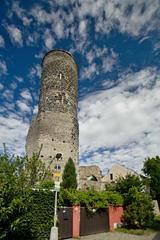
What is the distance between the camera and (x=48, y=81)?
30.9 m

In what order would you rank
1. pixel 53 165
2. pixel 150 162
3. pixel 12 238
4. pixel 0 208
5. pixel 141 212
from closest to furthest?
pixel 0 208 → pixel 12 238 → pixel 141 212 → pixel 53 165 → pixel 150 162

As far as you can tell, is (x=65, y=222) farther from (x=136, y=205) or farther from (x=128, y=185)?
(x=128, y=185)

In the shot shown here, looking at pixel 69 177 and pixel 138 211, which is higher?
pixel 69 177

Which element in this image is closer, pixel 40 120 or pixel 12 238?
pixel 12 238

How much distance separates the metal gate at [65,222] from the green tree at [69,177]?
410 inches

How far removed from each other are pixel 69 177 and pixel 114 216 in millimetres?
8586

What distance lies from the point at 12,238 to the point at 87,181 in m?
23.0

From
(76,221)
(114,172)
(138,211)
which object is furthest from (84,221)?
(114,172)

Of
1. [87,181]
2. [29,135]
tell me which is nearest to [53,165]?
[29,135]

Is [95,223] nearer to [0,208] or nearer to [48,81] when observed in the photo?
[0,208]

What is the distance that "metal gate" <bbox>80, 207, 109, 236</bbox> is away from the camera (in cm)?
1541

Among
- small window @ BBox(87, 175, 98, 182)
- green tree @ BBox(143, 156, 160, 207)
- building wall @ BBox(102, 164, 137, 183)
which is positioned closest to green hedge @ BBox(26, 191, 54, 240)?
small window @ BBox(87, 175, 98, 182)

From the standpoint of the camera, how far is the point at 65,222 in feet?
46.7

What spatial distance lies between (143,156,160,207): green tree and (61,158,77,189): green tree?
13675 mm
